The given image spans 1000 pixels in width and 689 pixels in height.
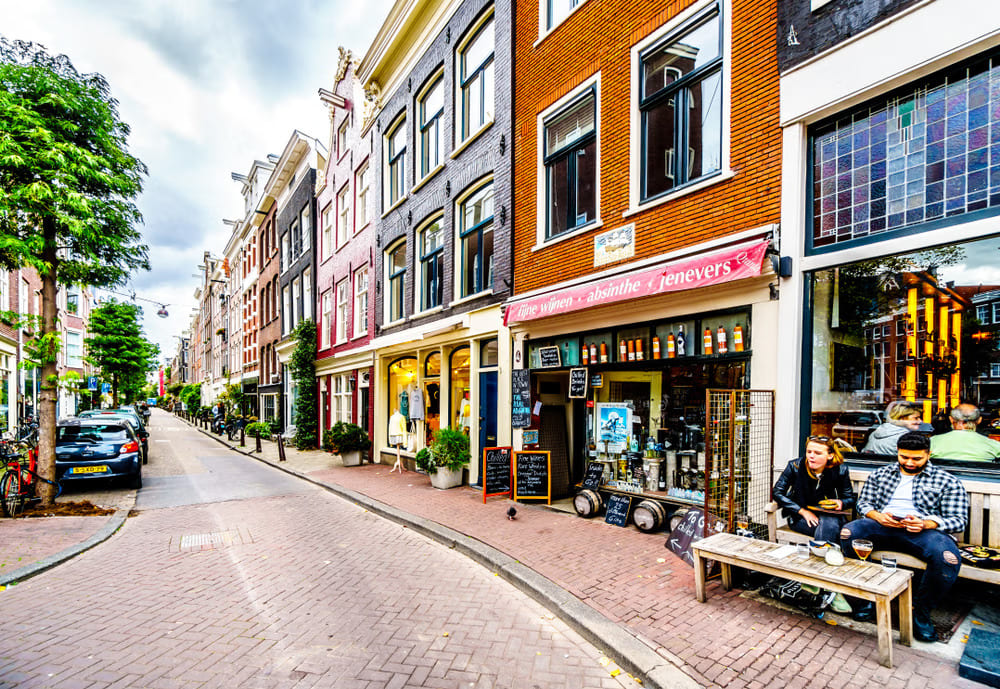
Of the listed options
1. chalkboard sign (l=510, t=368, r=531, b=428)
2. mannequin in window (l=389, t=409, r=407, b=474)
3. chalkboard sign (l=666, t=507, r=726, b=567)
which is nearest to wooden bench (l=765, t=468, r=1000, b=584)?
chalkboard sign (l=666, t=507, r=726, b=567)

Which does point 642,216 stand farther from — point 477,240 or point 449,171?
point 449,171

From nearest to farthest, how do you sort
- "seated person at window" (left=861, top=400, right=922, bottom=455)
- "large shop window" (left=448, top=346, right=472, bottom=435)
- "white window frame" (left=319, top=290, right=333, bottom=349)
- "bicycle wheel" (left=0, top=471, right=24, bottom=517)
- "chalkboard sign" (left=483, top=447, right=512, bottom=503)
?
1. "seated person at window" (left=861, top=400, right=922, bottom=455)
2. "bicycle wheel" (left=0, top=471, right=24, bottom=517)
3. "chalkboard sign" (left=483, top=447, right=512, bottom=503)
4. "large shop window" (left=448, top=346, right=472, bottom=435)
5. "white window frame" (left=319, top=290, right=333, bottom=349)

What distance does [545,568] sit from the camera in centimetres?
560

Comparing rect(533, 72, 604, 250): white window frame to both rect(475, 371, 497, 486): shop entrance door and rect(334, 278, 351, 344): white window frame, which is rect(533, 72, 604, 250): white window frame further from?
rect(334, 278, 351, 344): white window frame

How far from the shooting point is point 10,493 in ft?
26.9

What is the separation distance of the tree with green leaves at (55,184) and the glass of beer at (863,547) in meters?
10.7

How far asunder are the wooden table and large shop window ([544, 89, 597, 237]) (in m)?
5.39

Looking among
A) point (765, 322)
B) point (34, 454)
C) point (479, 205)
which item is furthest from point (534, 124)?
point (34, 454)

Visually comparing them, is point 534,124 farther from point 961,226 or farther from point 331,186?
point 331,186

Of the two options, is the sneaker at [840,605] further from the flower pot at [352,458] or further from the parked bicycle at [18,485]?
the flower pot at [352,458]

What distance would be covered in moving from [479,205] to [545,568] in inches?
321

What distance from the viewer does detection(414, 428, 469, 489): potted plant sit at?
35.0 feet

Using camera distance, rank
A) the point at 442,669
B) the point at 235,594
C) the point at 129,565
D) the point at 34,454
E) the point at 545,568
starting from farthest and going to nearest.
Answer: the point at 34,454 → the point at 129,565 → the point at 545,568 → the point at 235,594 → the point at 442,669

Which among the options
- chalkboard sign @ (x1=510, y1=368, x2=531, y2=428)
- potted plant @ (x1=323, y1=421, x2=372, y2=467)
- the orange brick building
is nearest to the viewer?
the orange brick building
